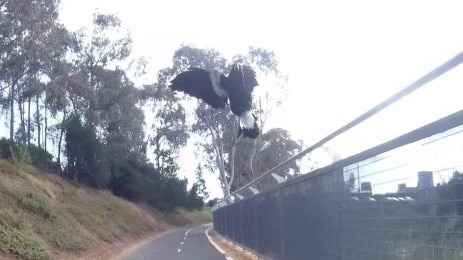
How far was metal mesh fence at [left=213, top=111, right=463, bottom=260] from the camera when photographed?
17.3ft

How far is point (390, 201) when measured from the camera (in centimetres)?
687

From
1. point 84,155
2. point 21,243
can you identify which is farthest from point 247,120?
point 84,155

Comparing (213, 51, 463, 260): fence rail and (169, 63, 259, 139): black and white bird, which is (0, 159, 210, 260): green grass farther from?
(169, 63, 259, 139): black and white bird

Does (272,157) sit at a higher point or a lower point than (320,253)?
higher

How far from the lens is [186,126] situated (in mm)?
37094

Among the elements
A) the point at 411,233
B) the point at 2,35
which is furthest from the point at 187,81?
the point at 2,35

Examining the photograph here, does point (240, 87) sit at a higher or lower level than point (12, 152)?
lower

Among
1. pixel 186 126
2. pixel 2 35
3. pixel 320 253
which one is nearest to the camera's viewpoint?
pixel 320 253

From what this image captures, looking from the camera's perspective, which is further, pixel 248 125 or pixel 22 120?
pixel 22 120

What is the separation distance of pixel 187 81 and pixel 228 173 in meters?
35.0

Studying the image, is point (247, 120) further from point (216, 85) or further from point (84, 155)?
point (84, 155)

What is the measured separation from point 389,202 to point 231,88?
2.72 metres

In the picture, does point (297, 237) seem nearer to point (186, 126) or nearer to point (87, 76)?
point (186, 126)

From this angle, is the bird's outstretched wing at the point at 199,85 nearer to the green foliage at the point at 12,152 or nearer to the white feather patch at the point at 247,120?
the white feather patch at the point at 247,120
